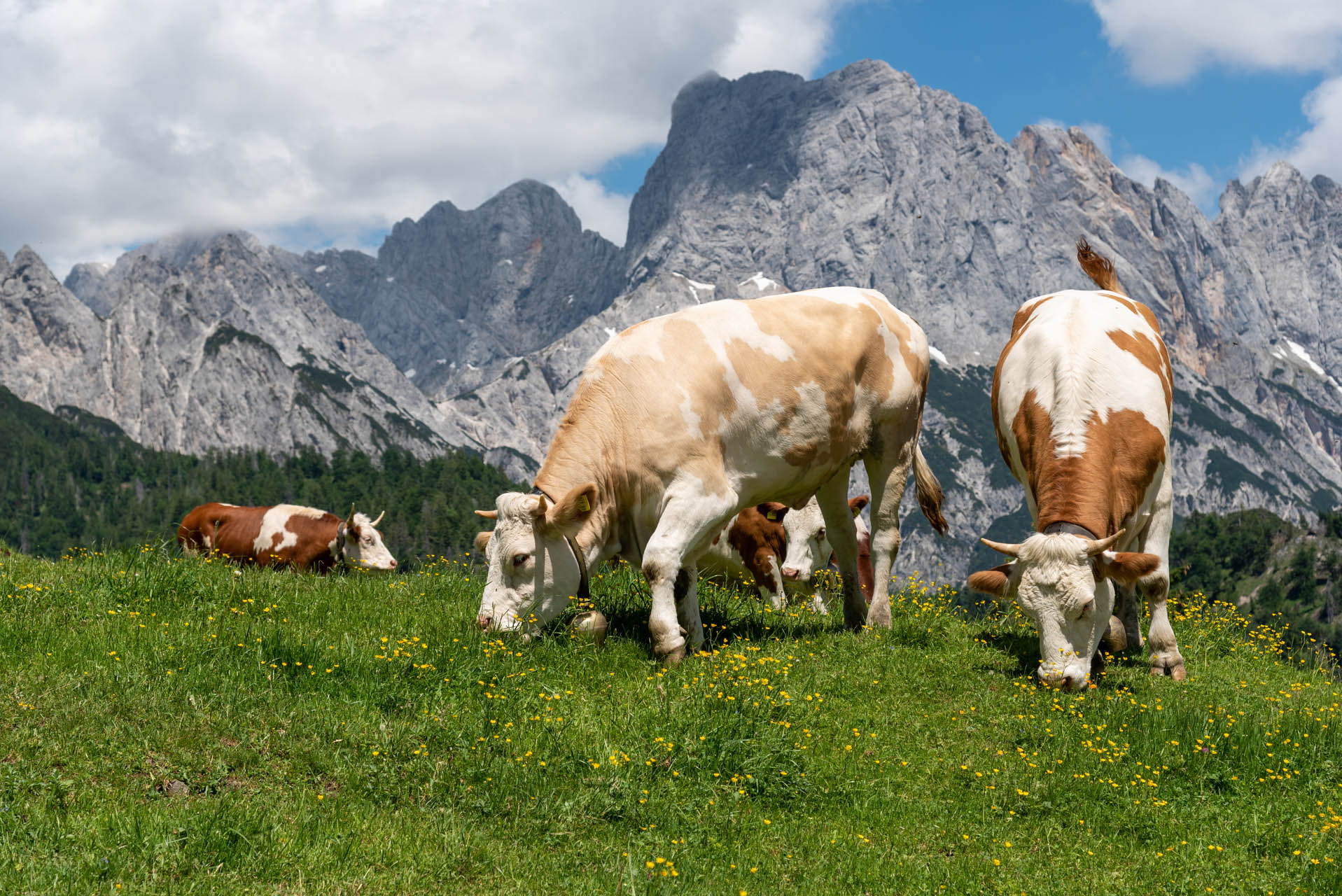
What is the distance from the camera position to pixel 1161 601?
1014 centimetres

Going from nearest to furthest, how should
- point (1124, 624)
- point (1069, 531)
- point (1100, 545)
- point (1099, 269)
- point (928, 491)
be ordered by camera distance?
point (1100, 545) → point (1069, 531) → point (1124, 624) → point (928, 491) → point (1099, 269)

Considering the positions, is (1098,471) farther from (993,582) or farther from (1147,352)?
(1147,352)

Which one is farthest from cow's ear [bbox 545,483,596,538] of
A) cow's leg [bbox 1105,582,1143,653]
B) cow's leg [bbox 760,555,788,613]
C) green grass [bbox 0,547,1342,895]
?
cow's leg [bbox 760,555,788,613]

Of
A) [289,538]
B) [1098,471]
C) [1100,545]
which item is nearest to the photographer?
[1100,545]

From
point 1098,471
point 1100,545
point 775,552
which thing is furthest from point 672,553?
point 775,552

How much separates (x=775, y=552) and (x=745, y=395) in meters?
6.13

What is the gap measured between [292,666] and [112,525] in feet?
711

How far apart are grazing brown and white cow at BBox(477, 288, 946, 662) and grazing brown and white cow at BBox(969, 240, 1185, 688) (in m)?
1.67

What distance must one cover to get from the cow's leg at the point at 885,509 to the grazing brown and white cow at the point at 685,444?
30 centimetres

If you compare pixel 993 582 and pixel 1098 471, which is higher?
pixel 1098 471

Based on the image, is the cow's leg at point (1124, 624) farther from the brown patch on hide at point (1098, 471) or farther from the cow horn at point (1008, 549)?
the cow horn at point (1008, 549)

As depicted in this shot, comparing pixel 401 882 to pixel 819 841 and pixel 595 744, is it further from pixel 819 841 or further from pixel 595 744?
pixel 819 841

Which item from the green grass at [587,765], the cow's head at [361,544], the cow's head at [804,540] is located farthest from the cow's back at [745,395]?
the cow's head at [361,544]

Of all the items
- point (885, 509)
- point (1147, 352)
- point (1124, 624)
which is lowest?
point (1124, 624)
